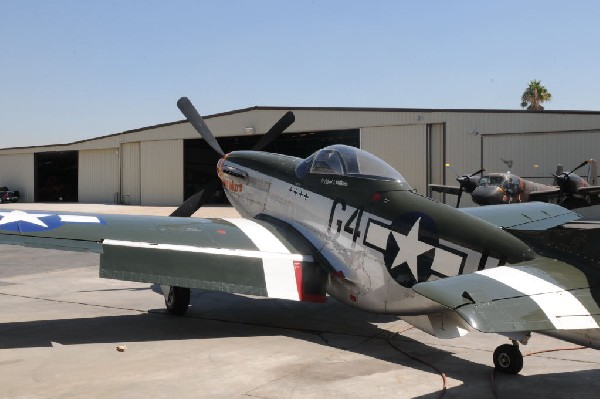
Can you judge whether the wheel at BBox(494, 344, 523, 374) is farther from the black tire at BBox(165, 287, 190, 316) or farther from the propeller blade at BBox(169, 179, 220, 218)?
the propeller blade at BBox(169, 179, 220, 218)

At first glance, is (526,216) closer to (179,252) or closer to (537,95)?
(179,252)

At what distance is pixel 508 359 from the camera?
579 centimetres

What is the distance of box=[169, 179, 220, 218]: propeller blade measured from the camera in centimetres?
1213

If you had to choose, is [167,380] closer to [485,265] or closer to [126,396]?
[126,396]

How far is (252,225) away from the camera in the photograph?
8.92 meters

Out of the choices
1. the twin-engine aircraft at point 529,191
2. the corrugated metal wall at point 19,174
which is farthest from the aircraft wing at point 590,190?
the corrugated metal wall at point 19,174

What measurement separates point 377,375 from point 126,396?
2519 millimetres

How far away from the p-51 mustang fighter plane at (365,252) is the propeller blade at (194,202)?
2.88m

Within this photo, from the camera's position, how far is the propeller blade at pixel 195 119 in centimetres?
1438

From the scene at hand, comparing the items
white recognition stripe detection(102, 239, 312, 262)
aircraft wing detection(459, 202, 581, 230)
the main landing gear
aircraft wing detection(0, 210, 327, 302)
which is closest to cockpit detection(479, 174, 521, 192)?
aircraft wing detection(459, 202, 581, 230)

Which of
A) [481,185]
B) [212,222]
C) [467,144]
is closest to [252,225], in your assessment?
[212,222]

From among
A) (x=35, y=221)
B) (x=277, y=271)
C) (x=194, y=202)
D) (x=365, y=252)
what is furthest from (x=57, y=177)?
(x=365, y=252)

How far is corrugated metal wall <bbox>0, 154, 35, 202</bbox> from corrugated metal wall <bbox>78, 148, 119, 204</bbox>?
8511 mm

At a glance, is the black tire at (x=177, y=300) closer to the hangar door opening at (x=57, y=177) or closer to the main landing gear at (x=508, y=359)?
the main landing gear at (x=508, y=359)
